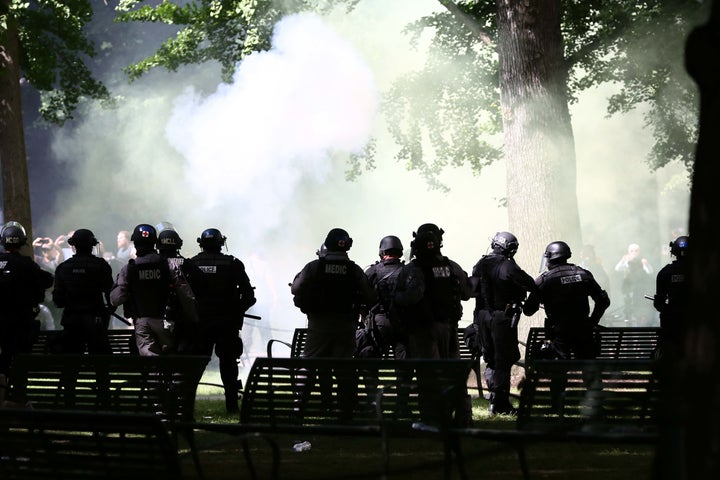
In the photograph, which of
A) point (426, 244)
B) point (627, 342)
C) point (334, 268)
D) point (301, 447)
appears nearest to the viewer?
point (301, 447)

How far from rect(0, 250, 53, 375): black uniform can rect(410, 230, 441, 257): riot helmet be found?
3.98m

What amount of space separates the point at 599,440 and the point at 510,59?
8765mm

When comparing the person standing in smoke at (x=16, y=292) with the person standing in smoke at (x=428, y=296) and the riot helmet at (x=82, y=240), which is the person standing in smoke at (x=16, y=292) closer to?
the riot helmet at (x=82, y=240)

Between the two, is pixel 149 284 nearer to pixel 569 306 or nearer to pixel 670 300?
pixel 569 306

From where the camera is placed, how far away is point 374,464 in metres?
8.73

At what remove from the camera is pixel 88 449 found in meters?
5.40

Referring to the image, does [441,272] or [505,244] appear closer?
[441,272]

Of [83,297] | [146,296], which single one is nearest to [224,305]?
[146,296]

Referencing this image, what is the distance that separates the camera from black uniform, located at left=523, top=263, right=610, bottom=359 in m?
12.0

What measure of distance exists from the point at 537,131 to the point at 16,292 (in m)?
5.96

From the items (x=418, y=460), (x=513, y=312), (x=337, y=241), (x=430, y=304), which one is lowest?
(x=418, y=460)

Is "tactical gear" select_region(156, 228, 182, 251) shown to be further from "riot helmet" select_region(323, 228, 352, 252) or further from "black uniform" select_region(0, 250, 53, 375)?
"riot helmet" select_region(323, 228, 352, 252)

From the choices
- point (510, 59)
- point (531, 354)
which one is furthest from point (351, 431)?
point (510, 59)

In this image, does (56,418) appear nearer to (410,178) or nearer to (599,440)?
(599,440)
